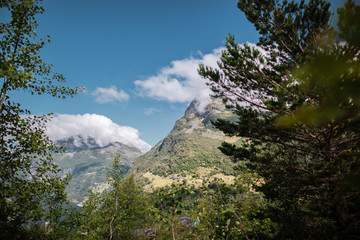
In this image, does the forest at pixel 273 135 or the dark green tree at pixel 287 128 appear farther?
the dark green tree at pixel 287 128

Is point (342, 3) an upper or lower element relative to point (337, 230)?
upper

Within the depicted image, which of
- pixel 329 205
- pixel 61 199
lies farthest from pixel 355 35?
pixel 61 199

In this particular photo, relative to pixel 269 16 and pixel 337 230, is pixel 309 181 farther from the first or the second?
pixel 269 16

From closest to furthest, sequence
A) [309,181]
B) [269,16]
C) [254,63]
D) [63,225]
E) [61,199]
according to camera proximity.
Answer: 1. [309,181]
2. [254,63]
3. [269,16]
4. [63,225]
5. [61,199]

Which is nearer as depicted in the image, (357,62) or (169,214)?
(357,62)

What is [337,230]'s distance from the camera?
4.27m

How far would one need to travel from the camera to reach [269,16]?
1055 cm

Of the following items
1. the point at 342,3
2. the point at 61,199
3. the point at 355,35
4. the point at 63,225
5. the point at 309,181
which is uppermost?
the point at 342,3

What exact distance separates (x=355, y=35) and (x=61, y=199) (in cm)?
1773

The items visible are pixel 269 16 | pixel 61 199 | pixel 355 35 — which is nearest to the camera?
pixel 355 35

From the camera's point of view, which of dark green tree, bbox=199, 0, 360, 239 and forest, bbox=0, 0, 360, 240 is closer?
forest, bbox=0, 0, 360, 240

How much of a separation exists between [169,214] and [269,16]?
13004mm

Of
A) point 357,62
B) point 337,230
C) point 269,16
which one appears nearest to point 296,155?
point 337,230

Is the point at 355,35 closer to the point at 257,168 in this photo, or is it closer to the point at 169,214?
the point at 169,214
